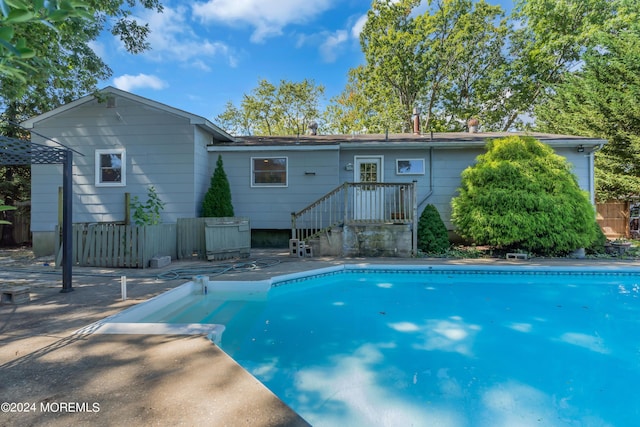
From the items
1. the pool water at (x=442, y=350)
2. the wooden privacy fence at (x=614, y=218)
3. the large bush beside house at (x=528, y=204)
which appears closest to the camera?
the pool water at (x=442, y=350)

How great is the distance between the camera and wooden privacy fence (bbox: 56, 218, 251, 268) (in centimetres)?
700

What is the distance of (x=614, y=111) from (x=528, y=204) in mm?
9296

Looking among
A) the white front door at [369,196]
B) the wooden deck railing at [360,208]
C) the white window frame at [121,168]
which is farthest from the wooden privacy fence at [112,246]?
the white front door at [369,196]

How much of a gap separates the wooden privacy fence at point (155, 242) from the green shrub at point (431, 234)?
507cm

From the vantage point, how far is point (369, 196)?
980 cm

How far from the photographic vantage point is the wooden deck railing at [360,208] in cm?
891

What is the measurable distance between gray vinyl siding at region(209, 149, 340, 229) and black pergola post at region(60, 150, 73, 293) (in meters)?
5.70

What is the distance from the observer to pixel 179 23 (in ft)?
37.3

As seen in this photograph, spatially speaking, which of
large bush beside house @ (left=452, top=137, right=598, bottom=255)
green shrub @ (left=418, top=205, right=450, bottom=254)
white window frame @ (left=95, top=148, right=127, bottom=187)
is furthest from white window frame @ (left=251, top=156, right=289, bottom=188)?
large bush beside house @ (left=452, top=137, right=598, bottom=255)

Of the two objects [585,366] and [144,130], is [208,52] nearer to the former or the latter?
[144,130]

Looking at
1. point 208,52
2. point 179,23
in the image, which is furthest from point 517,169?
point 208,52

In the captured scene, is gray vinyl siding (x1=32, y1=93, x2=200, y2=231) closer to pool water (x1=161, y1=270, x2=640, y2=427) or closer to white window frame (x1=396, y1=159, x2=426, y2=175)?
pool water (x1=161, y1=270, x2=640, y2=427)

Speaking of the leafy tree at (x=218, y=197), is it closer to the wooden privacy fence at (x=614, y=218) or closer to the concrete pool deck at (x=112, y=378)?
the concrete pool deck at (x=112, y=378)

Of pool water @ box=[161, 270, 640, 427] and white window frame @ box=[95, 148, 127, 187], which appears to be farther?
white window frame @ box=[95, 148, 127, 187]
